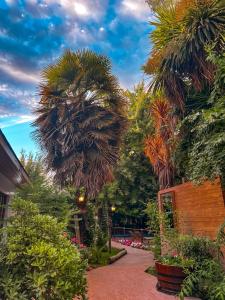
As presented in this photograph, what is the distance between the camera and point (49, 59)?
32.1 ft

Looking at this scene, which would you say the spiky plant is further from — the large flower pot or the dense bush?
the dense bush

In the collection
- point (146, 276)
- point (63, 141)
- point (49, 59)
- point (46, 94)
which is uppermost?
point (49, 59)

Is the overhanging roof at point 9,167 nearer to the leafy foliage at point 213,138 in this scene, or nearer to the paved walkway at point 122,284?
the leafy foliage at point 213,138

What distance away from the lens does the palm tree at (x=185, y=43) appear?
19.5ft

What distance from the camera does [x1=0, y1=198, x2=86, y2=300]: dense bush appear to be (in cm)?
254

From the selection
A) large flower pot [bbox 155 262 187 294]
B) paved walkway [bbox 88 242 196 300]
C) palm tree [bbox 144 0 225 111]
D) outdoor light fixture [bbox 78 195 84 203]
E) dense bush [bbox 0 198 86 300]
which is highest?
palm tree [bbox 144 0 225 111]

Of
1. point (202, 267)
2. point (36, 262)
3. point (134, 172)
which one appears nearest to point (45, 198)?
point (202, 267)

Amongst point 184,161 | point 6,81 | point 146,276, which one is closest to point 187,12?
point 184,161

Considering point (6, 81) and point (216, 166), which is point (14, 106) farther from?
point (216, 166)

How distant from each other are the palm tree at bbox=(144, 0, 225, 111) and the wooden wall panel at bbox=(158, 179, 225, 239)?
222 centimetres

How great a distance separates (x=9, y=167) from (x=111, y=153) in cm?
507

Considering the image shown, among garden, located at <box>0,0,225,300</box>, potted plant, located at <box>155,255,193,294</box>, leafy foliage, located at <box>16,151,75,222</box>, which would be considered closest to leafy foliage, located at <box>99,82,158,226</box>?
garden, located at <box>0,0,225,300</box>

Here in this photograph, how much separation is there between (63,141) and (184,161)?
478cm

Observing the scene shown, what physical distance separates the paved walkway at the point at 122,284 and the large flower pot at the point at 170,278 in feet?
0.60
